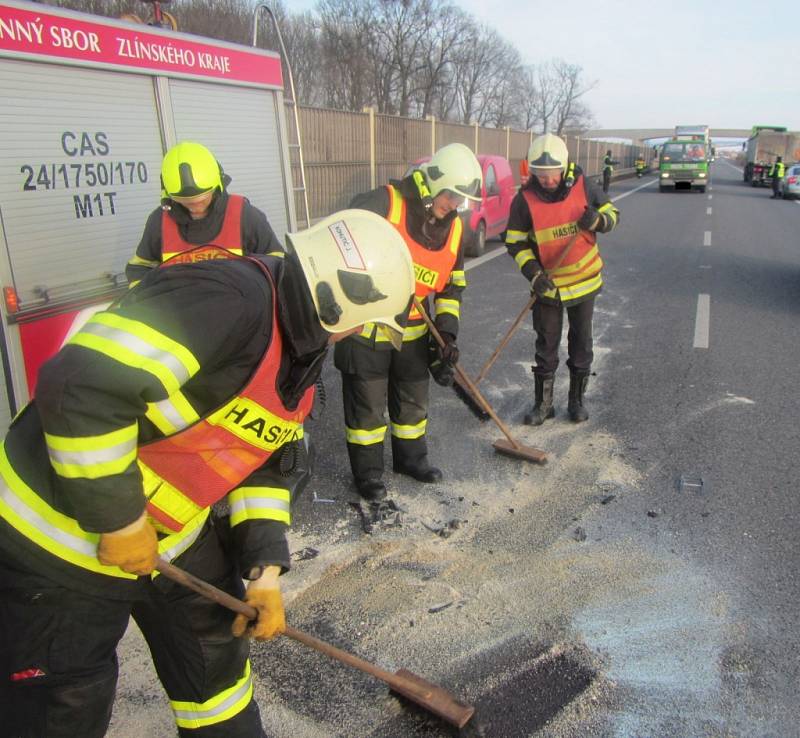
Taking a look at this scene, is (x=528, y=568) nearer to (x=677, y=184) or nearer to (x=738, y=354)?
(x=738, y=354)

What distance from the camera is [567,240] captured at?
4.86 m

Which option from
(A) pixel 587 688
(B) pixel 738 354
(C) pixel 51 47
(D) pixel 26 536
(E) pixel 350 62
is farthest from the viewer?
(E) pixel 350 62

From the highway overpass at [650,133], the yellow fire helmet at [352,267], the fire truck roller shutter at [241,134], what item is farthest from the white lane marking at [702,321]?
the highway overpass at [650,133]

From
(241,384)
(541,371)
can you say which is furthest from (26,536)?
(541,371)

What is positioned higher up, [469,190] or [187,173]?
[187,173]

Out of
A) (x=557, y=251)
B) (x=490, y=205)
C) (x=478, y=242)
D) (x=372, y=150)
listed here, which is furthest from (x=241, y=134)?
(x=372, y=150)

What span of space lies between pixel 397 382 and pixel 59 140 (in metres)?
2.20

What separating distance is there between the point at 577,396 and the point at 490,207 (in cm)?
785

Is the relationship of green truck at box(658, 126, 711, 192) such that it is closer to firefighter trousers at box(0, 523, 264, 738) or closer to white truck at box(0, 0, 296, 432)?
white truck at box(0, 0, 296, 432)

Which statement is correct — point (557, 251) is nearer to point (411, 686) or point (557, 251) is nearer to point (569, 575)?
point (569, 575)

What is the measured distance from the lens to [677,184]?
29.8 metres

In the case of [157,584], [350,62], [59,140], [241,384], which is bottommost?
[157,584]

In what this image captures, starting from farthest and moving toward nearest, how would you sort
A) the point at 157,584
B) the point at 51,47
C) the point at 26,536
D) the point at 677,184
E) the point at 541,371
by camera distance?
1. the point at 677,184
2. the point at 541,371
3. the point at 51,47
4. the point at 157,584
5. the point at 26,536

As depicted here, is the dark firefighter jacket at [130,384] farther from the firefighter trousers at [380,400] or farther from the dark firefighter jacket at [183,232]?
the dark firefighter jacket at [183,232]
